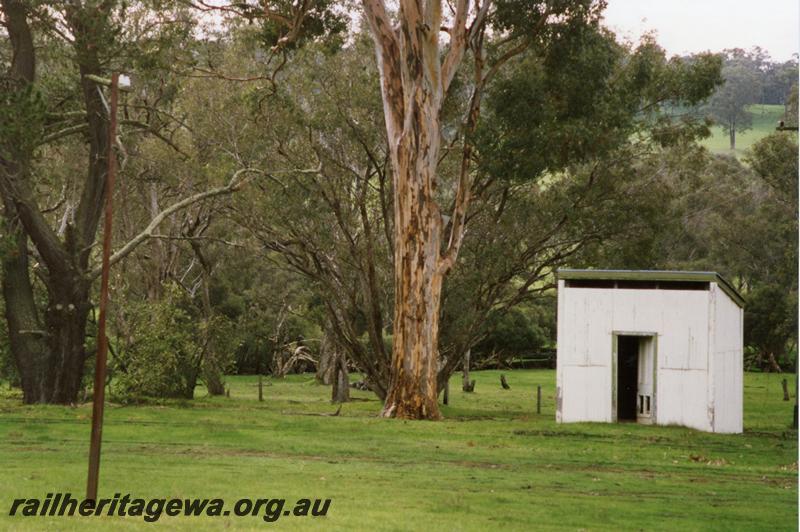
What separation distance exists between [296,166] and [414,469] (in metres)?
17.6

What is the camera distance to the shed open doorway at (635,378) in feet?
73.8

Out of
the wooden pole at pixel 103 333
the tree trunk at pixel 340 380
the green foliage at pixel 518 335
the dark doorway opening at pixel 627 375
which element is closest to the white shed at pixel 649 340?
the dark doorway opening at pixel 627 375

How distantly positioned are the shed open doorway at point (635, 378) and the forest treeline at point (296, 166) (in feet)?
16.2

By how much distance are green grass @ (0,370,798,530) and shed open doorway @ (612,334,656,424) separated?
0.91m

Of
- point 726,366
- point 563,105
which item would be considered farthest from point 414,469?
point 563,105

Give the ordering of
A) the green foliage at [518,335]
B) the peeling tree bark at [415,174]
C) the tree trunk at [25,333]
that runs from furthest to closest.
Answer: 1. the green foliage at [518,335]
2. the tree trunk at [25,333]
3. the peeling tree bark at [415,174]

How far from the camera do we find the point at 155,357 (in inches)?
1085

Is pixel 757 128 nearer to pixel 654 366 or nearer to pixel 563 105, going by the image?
pixel 563 105

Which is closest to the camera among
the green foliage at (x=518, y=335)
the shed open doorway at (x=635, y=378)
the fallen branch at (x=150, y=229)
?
the shed open doorway at (x=635, y=378)

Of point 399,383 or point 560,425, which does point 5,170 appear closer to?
point 399,383

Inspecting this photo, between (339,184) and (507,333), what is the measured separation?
20596 mm

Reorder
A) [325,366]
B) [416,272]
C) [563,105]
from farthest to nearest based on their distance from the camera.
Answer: [325,366] < [563,105] < [416,272]

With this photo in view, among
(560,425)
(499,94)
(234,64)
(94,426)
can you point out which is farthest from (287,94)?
(94,426)

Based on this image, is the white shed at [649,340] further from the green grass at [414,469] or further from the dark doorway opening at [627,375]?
the dark doorway opening at [627,375]
